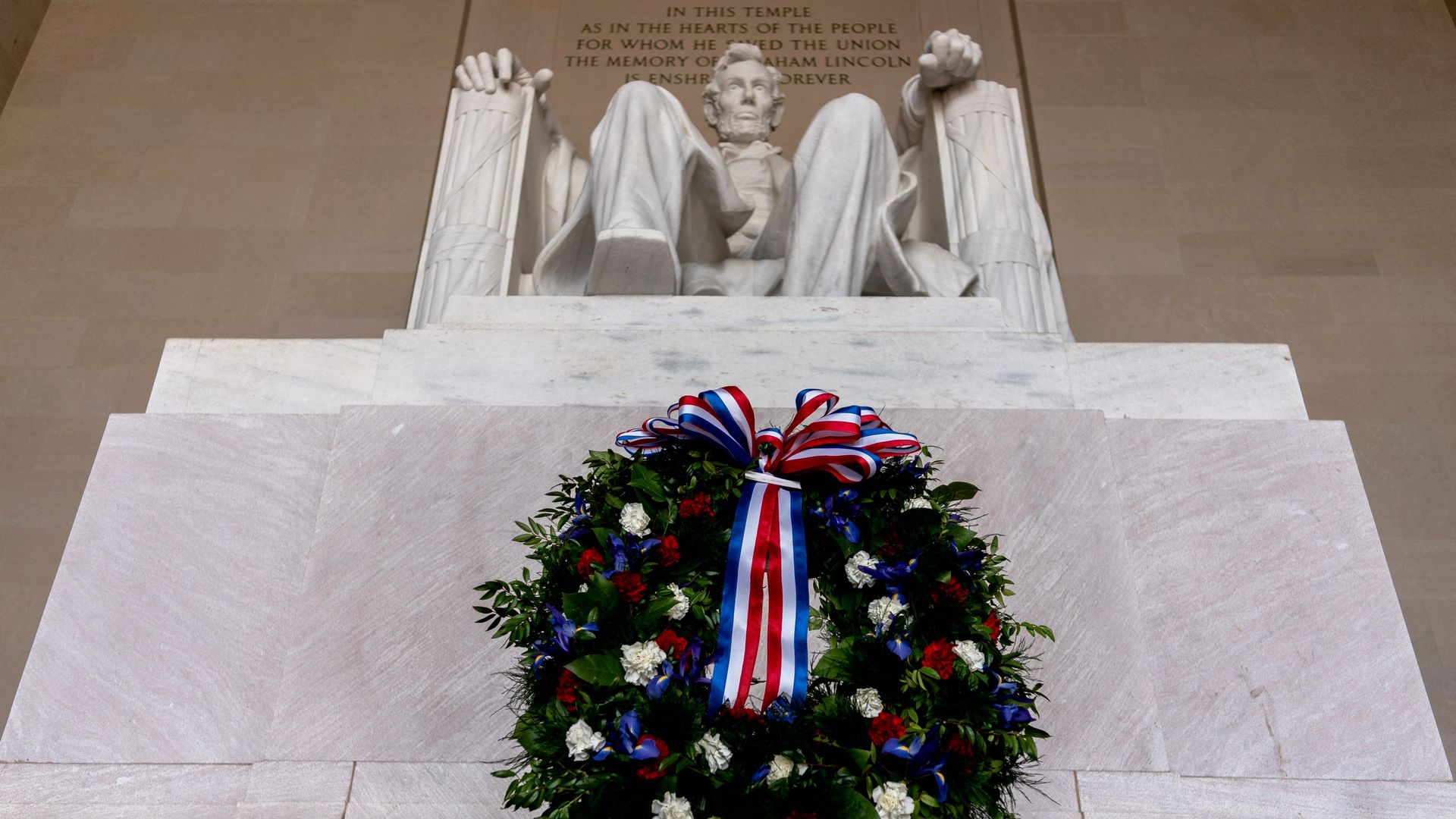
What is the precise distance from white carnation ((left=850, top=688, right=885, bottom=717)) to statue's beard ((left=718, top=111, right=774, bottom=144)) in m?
3.71

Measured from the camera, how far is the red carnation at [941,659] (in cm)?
204

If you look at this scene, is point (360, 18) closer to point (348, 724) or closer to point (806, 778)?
point (348, 724)

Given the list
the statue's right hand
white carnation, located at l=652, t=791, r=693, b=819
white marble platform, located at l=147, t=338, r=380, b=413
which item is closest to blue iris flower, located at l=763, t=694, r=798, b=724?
white carnation, located at l=652, t=791, r=693, b=819

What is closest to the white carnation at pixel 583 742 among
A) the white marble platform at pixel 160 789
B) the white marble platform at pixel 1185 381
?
the white marble platform at pixel 160 789

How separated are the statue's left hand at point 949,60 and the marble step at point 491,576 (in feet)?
6.55

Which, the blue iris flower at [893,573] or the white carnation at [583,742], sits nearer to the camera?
the white carnation at [583,742]

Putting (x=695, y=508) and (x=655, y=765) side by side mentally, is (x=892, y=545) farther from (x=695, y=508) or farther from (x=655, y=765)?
(x=655, y=765)

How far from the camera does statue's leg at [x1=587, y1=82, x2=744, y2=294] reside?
3.71 meters

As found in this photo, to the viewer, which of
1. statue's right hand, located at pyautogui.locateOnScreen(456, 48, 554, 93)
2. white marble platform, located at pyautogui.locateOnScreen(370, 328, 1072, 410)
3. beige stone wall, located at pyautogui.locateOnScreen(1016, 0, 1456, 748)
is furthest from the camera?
beige stone wall, located at pyautogui.locateOnScreen(1016, 0, 1456, 748)

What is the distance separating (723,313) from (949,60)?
1773mm

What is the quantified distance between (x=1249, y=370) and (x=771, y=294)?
4.90 ft

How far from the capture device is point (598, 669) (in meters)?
2.04

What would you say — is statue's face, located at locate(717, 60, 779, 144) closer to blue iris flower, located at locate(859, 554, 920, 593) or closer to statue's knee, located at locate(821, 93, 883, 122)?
statue's knee, located at locate(821, 93, 883, 122)

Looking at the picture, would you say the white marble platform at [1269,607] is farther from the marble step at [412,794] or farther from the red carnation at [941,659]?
the red carnation at [941,659]
